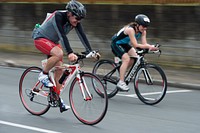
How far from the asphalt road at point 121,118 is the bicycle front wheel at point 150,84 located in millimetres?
162

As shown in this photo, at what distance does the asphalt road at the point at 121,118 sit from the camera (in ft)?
24.1

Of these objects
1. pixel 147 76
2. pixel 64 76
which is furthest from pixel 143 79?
pixel 64 76

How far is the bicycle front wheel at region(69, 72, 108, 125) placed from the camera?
24.2 feet

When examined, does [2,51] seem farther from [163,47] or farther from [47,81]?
[47,81]

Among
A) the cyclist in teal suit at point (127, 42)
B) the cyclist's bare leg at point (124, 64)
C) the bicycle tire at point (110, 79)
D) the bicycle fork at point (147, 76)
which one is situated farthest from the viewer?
the bicycle tire at point (110, 79)

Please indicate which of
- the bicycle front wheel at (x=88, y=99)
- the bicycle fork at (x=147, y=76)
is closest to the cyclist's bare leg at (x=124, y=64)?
the bicycle fork at (x=147, y=76)

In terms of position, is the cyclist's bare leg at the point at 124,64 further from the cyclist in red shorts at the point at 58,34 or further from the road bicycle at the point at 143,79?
the cyclist in red shorts at the point at 58,34

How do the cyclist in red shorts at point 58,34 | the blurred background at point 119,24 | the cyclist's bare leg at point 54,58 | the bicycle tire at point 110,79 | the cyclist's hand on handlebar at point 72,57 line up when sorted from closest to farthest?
1. the cyclist's hand on handlebar at point 72,57
2. the cyclist in red shorts at point 58,34
3. the cyclist's bare leg at point 54,58
4. the bicycle tire at point 110,79
5. the blurred background at point 119,24

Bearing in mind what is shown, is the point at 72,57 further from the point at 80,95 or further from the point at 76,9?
the point at 76,9

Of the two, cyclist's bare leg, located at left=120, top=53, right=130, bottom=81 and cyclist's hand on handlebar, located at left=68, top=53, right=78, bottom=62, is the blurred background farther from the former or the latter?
cyclist's hand on handlebar, located at left=68, top=53, right=78, bottom=62

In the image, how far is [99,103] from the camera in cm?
738

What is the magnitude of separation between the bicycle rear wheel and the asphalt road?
128mm

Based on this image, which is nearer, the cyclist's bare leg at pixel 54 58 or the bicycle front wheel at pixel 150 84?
the cyclist's bare leg at pixel 54 58

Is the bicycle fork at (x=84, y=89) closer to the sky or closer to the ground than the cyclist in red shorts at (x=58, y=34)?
closer to the ground
